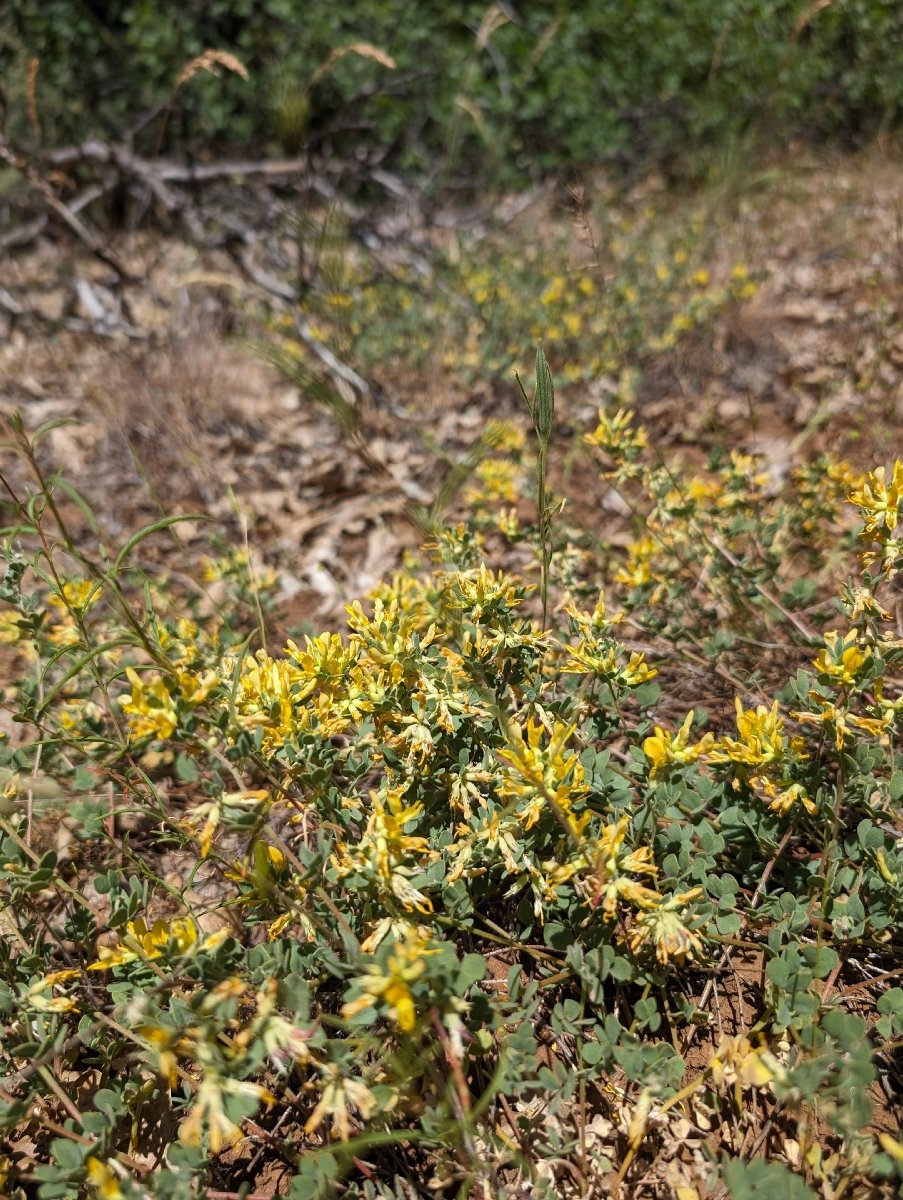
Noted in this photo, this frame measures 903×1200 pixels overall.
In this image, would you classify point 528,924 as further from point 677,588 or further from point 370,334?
point 370,334

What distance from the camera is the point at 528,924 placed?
1624 mm

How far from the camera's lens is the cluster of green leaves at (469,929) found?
1.23m

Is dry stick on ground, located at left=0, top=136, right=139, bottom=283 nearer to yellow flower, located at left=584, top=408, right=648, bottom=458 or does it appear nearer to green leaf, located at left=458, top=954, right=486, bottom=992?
yellow flower, located at left=584, top=408, right=648, bottom=458

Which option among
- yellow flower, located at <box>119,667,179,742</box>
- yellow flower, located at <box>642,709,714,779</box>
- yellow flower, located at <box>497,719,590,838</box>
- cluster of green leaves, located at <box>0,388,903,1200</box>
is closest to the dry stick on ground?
cluster of green leaves, located at <box>0,388,903,1200</box>

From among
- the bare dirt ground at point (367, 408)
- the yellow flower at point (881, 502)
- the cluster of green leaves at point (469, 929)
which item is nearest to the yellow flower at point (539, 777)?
the cluster of green leaves at point (469, 929)

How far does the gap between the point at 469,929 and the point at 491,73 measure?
805cm

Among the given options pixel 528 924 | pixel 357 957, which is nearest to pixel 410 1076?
pixel 357 957

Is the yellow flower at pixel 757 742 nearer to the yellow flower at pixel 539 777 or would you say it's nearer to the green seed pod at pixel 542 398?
the yellow flower at pixel 539 777

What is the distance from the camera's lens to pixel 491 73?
7.45 meters

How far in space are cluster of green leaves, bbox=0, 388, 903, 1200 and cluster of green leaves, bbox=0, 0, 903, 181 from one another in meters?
6.37

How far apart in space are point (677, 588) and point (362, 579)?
1.49 metres

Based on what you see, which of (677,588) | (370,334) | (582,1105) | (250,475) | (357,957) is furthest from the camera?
(370,334)

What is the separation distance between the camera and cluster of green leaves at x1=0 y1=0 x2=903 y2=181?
668 cm

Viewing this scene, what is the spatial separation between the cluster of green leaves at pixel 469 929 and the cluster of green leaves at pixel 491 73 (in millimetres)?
6368
